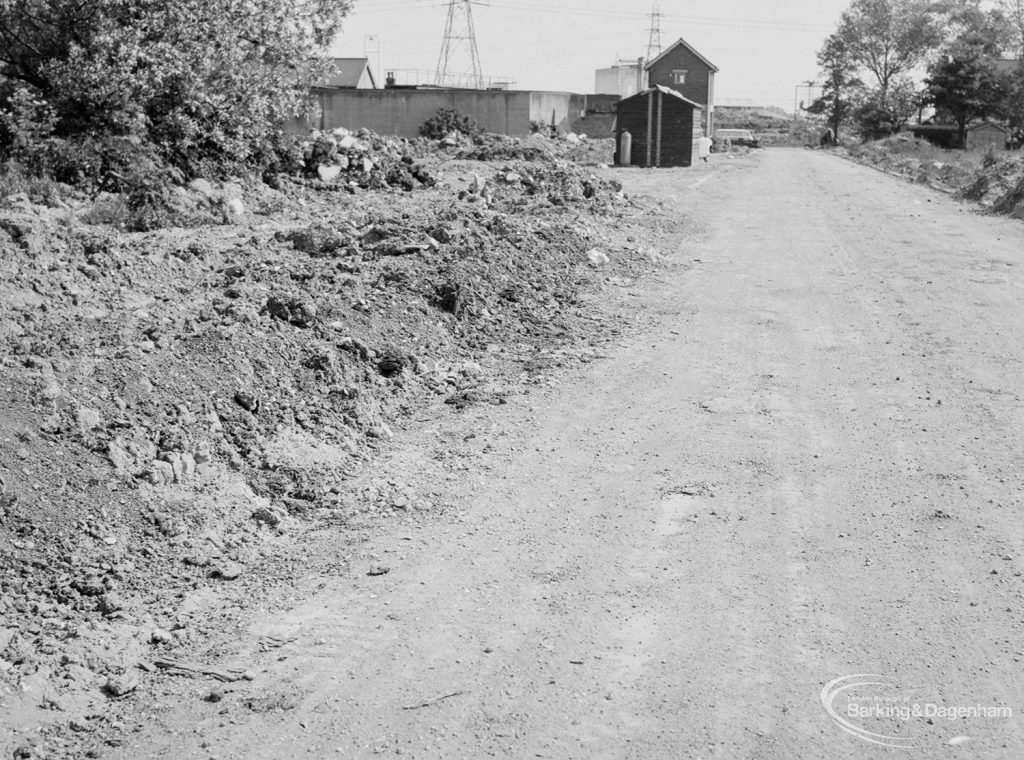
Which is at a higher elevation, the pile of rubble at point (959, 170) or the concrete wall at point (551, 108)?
the concrete wall at point (551, 108)

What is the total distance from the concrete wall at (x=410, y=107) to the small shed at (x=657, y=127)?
26.4 feet

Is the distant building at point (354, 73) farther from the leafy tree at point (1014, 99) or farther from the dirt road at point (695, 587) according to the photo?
the dirt road at point (695, 587)

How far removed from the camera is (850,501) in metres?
6.43

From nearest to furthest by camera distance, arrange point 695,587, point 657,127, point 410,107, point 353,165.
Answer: point 695,587 < point 353,165 < point 657,127 < point 410,107

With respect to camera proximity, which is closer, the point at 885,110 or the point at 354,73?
the point at 354,73

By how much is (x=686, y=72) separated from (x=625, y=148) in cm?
3476

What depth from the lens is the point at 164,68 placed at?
1616cm

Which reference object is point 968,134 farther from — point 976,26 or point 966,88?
point 976,26

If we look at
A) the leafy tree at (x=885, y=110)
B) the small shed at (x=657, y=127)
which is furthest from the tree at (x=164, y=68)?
the leafy tree at (x=885, y=110)

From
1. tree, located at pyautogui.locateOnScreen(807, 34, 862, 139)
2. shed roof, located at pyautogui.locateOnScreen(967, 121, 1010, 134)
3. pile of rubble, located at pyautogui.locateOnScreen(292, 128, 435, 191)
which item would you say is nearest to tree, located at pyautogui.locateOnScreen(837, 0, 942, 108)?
tree, located at pyautogui.locateOnScreen(807, 34, 862, 139)

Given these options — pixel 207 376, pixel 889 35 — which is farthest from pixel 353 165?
pixel 889 35

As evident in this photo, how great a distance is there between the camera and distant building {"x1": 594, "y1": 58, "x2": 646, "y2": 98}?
80.3 metres

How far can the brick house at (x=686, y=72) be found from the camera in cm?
7331

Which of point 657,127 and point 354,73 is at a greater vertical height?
point 354,73
